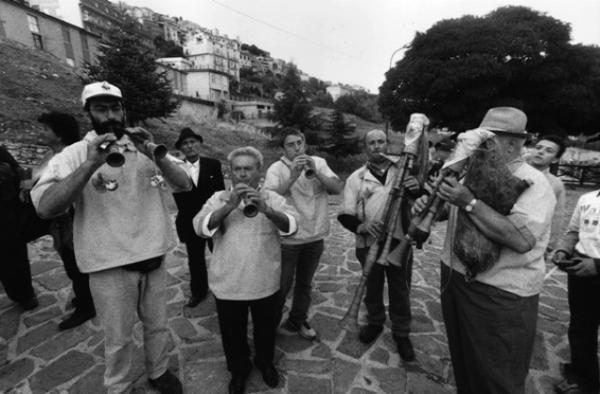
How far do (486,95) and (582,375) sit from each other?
15.9 metres

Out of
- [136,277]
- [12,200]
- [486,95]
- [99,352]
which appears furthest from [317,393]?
[486,95]

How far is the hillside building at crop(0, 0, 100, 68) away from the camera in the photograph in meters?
27.5

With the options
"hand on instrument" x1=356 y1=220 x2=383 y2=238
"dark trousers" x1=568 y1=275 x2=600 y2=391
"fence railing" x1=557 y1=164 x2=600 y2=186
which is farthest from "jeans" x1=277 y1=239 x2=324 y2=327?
"fence railing" x1=557 y1=164 x2=600 y2=186

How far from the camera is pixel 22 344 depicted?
326 centimetres

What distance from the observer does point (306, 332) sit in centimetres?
342

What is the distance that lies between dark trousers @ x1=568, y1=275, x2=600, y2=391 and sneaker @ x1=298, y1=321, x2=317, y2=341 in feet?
8.18

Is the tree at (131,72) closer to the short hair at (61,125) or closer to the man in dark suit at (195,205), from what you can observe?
the short hair at (61,125)

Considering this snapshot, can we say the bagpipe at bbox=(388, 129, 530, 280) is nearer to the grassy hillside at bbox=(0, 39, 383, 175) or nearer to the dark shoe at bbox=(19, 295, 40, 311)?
the dark shoe at bbox=(19, 295, 40, 311)

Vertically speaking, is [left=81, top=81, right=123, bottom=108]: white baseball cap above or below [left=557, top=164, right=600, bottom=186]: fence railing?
above

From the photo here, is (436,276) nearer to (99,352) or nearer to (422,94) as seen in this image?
(99,352)

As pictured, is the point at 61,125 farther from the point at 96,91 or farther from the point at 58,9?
the point at 58,9

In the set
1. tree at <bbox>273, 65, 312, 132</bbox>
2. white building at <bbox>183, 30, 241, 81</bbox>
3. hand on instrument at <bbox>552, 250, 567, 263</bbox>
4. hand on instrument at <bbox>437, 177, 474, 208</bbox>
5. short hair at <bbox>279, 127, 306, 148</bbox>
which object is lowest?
hand on instrument at <bbox>552, 250, 567, 263</bbox>

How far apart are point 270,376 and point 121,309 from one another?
4.82ft

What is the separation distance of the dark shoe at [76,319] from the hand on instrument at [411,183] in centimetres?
417
